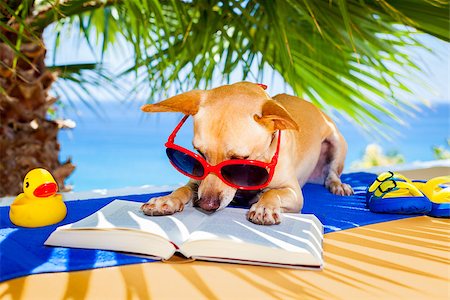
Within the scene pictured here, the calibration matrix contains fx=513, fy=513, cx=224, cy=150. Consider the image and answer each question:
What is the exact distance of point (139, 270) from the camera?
960 mm

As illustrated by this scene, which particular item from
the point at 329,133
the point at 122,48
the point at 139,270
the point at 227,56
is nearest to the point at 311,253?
the point at 139,270

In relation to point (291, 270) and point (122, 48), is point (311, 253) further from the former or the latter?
point (122, 48)

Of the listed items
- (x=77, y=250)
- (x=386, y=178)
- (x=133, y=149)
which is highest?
(x=386, y=178)

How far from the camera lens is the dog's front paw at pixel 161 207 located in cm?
122

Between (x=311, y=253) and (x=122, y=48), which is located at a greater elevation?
(x=122, y=48)

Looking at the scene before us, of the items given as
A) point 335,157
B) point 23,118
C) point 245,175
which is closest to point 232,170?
point 245,175

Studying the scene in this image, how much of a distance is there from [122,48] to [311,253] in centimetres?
186

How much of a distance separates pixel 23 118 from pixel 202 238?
4.49 feet

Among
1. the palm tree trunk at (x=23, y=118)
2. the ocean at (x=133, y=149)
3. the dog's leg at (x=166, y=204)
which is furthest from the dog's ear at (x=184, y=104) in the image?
the ocean at (x=133, y=149)

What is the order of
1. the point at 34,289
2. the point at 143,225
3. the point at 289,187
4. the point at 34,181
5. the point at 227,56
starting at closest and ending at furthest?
the point at 34,289, the point at 143,225, the point at 34,181, the point at 289,187, the point at 227,56

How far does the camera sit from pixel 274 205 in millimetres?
1245

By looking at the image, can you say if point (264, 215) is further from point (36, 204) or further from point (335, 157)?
point (335, 157)

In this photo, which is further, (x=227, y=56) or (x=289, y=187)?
(x=227, y=56)

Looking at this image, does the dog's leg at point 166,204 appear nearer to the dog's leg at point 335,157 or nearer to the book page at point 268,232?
the book page at point 268,232
